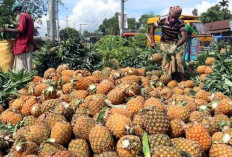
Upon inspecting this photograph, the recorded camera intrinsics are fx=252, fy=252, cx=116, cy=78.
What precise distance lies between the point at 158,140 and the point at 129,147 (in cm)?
31

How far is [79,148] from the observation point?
255 cm

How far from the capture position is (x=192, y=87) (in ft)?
20.4

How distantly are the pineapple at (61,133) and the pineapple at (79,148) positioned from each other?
14cm

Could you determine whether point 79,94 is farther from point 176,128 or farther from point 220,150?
point 220,150

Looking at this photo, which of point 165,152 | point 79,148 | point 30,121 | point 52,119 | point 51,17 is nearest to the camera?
point 165,152

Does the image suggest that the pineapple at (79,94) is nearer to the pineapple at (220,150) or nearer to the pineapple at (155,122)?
the pineapple at (155,122)

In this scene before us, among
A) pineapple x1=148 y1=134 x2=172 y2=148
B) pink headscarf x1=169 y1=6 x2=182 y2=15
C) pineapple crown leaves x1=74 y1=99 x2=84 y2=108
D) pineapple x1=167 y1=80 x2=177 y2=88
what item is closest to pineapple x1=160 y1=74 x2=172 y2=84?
pineapple x1=167 y1=80 x2=177 y2=88

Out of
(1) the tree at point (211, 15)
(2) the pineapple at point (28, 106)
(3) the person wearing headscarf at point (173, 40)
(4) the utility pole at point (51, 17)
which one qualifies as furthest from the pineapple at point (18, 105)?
(1) the tree at point (211, 15)

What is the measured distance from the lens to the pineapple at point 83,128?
2721 mm

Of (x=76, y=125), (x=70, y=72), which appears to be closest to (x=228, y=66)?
(x=70, y=72)

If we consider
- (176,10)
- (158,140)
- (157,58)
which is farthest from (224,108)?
(176,10)

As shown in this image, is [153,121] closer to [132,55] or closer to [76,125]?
[76,125]

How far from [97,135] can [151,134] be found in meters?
0.56

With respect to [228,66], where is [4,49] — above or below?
above
